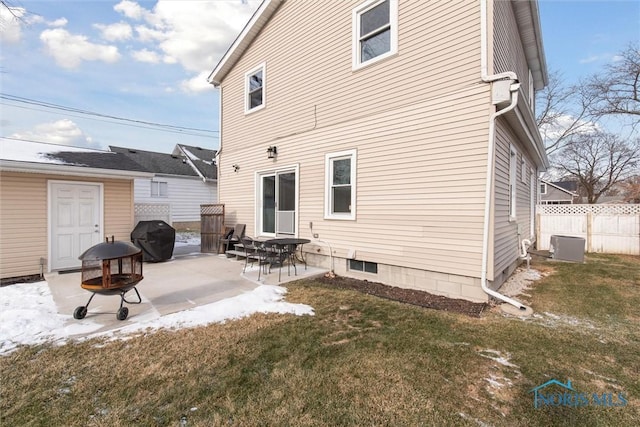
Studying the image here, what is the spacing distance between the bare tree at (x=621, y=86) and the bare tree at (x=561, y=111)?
110 centimetres

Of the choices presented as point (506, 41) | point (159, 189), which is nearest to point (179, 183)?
point (159, 189)

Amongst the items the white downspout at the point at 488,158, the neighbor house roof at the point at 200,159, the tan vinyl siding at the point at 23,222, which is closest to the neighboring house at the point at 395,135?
the white downspout at the point at 488,158

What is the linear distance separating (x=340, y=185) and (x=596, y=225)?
9988mm

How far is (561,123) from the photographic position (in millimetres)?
20250

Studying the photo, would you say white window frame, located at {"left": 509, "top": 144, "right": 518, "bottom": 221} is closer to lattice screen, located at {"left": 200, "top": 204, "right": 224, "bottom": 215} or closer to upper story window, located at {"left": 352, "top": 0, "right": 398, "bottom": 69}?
upper story window, located at {"left": 352, "top": 0, "right": 398, "bottom": 69}

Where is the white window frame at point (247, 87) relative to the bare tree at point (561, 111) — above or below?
below

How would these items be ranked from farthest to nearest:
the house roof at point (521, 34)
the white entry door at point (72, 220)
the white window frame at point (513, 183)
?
the house roof at point (521, 34), the white entry door at point (72, 220), the white window frame at point (513, 183)

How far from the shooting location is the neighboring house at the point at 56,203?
6.10m

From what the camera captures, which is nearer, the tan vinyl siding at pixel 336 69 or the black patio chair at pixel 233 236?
the tan vinyl siding at pixel 336 69

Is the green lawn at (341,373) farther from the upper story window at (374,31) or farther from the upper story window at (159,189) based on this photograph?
the upper story window at (159,189)

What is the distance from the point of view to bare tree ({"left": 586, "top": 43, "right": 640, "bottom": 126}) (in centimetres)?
1513

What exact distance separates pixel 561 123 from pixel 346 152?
22.0 meters

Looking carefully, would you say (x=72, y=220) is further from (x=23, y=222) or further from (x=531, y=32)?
(x=531, y=32)

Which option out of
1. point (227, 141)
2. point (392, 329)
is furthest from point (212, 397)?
point (227, 141)
